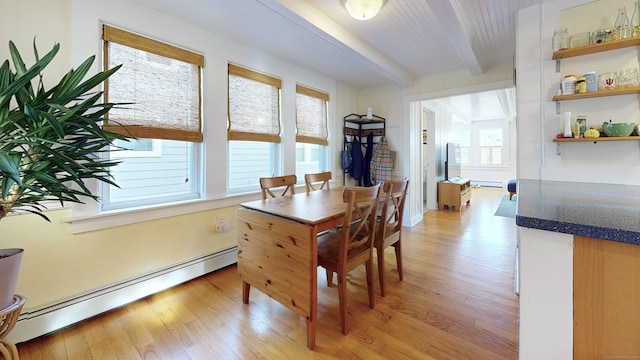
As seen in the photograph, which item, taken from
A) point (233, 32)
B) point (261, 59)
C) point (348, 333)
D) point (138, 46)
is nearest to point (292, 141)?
point (261, 59)

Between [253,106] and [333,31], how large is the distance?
119cm

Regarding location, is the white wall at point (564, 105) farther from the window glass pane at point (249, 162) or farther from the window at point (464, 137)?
the window at point (464, 137)

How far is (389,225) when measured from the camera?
94.0 inches

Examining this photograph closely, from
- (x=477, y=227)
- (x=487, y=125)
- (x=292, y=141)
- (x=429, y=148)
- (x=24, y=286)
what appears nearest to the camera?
(x=24, y=286)

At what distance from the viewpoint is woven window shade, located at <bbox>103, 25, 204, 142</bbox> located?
1944 mm

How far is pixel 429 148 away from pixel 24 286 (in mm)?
5729

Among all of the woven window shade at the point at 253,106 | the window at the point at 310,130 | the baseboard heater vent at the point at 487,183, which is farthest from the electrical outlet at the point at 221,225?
the baseboard heater vent at the point at 487,183


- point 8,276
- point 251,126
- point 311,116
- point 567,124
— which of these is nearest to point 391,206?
point 567,124

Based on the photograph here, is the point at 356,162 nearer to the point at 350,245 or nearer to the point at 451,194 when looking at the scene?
the point at 451,194

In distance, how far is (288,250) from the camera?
1.62 metres

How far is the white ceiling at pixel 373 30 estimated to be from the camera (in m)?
2.10

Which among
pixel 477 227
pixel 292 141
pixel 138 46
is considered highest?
pixel 138 46

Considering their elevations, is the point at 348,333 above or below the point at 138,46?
below

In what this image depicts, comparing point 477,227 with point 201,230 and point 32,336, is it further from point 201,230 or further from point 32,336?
point 32,336
